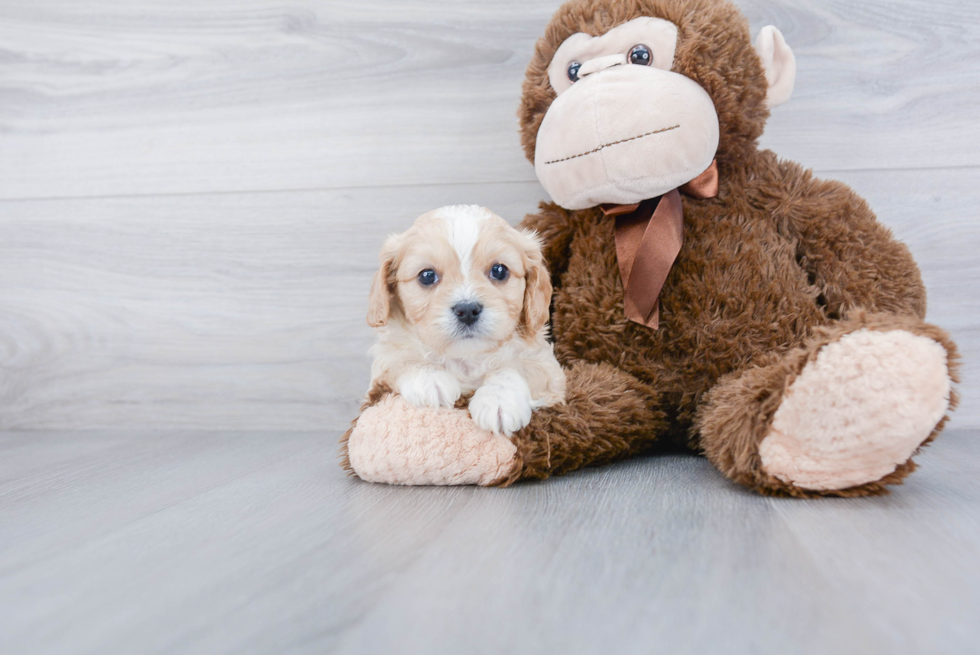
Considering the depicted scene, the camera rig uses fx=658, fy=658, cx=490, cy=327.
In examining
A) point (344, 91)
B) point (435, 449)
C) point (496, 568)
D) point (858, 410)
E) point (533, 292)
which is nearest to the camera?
point (496, 568)

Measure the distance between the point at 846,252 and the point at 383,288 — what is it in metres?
0.74

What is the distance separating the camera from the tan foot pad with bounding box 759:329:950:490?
0.76 m

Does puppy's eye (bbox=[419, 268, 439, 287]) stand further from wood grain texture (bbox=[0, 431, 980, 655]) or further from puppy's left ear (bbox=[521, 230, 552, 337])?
wood grain texture (bbox=[0, 431, 980, 655])

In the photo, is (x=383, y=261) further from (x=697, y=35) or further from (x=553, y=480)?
(x=697, y=35)

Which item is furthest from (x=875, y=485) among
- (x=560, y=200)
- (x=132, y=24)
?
(x=132, y=24)

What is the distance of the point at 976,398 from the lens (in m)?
1.34

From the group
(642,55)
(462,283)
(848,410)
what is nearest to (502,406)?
(462,283)

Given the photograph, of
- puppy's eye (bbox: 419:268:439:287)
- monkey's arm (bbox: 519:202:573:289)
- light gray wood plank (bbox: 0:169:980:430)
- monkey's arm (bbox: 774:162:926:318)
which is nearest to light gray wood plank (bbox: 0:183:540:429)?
light gray wood plank (bbox: 0:169:980:430)

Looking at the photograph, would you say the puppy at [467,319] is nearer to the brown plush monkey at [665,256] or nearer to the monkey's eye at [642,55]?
the brown plush monkey at [665,256]

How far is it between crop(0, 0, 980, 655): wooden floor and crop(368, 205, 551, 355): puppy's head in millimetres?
234

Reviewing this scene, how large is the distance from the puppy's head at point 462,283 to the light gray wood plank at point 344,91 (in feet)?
1.56

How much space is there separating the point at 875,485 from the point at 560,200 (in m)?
0.62

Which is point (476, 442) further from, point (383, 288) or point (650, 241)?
point (650, 241)

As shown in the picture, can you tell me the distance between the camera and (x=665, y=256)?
41.4 inches
